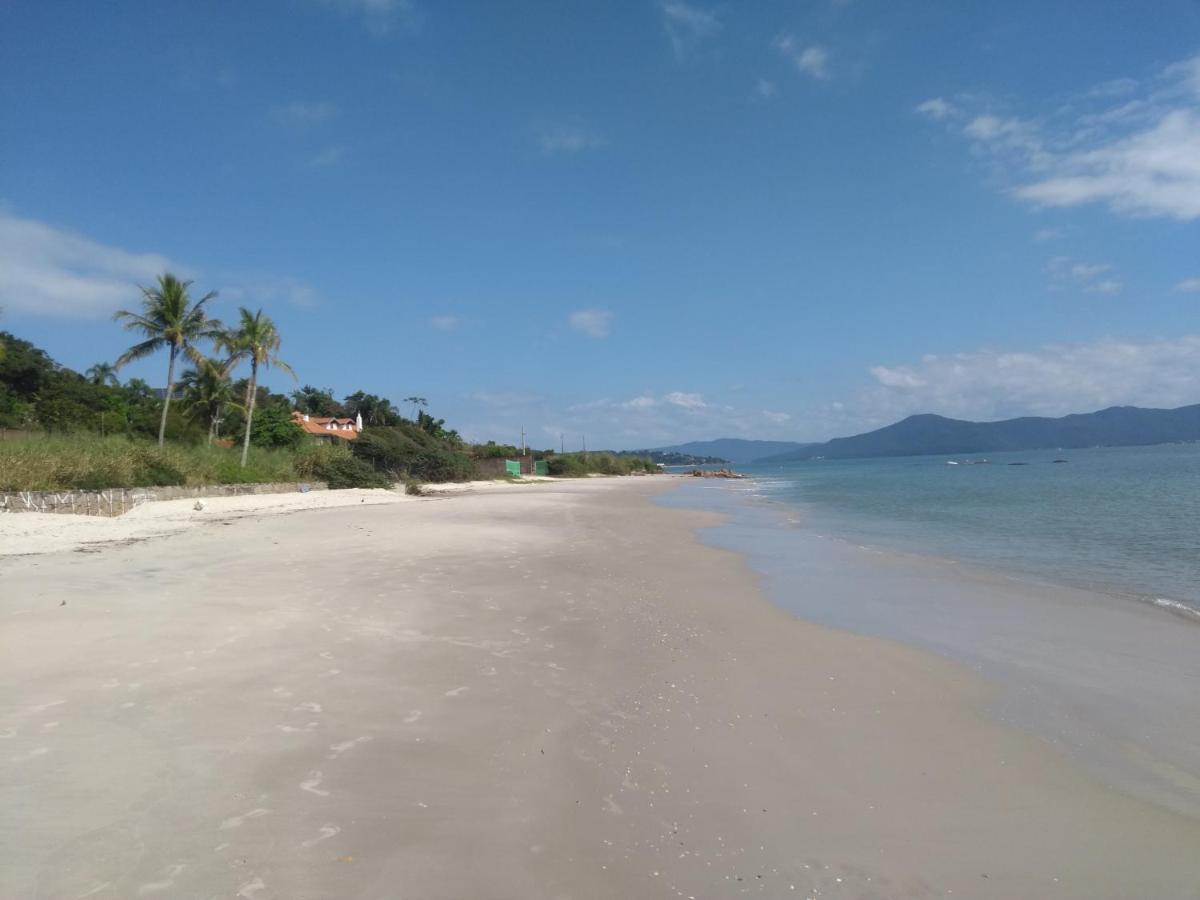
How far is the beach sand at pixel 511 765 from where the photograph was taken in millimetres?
2949

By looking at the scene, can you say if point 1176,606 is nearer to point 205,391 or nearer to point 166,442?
point 166,442

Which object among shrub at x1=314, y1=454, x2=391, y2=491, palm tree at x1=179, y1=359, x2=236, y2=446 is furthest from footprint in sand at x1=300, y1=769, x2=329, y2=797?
palm tree at x1=179, y1=359, x2=236, y2=446

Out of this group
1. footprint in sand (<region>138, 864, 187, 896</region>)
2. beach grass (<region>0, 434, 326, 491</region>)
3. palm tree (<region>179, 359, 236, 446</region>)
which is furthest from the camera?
palm tree (<region>179, 359, 236, 446</region>)

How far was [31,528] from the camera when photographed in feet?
47.5

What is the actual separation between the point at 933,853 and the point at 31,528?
17.9 m

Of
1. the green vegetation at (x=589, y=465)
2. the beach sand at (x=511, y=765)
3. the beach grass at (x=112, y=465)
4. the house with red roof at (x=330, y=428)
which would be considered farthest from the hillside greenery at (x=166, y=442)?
the green vegetation at (x=589, y=465)

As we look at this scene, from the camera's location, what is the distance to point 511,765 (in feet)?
13.0

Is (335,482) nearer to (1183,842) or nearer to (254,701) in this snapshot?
(254,701)

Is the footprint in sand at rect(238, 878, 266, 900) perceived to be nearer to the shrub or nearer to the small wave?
the small wave

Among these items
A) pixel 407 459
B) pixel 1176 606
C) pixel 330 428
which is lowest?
pixel 1176 606

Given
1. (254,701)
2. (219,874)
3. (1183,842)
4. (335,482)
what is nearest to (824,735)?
(1183,842)

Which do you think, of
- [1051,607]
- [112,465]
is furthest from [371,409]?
[1051,607]

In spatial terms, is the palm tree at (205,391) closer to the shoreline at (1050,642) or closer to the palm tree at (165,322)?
the palm tree at (165,322)

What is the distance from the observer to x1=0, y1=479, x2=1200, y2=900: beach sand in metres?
2.95
